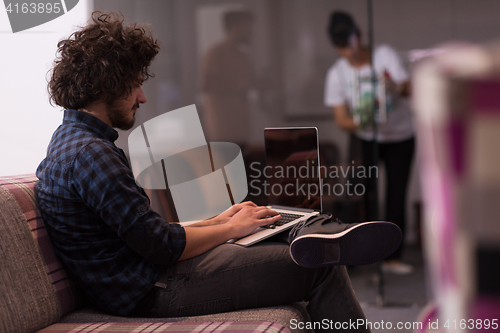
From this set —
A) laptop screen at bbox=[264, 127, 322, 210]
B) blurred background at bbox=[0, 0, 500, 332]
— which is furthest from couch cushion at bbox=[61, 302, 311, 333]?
blurred background at bbox=[0, 0, 500, 332]

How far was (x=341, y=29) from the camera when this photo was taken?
2.44m

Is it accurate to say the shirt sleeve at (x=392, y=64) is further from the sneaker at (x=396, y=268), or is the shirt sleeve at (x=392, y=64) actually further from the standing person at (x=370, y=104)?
the sneaker at (x=396, y=268)

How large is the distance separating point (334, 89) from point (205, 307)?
157 centimetres

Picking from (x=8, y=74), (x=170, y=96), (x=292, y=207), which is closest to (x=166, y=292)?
(x=292, y=207)

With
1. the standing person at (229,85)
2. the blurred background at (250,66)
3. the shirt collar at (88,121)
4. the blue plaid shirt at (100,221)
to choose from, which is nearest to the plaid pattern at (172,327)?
the blue plaid shirt at (100,221)

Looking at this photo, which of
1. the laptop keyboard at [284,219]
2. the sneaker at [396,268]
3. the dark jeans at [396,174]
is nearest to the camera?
the laptop keyboard at [284,219]

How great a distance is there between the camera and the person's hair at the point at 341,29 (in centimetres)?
242

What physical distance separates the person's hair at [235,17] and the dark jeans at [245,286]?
1.62m

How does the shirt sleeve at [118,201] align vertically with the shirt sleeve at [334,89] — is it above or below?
below

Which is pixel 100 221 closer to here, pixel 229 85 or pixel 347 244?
pixel 347 244

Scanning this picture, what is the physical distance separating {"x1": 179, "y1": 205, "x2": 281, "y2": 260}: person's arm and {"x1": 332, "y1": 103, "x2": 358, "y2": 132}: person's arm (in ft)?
3.89

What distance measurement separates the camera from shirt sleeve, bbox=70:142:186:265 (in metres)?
1.15

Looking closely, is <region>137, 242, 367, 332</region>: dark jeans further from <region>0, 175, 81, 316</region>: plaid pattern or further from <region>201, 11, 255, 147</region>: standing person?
<region>201, 11, 255, 147</region>: standing person

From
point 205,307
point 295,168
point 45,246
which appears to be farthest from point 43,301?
point 295,168
